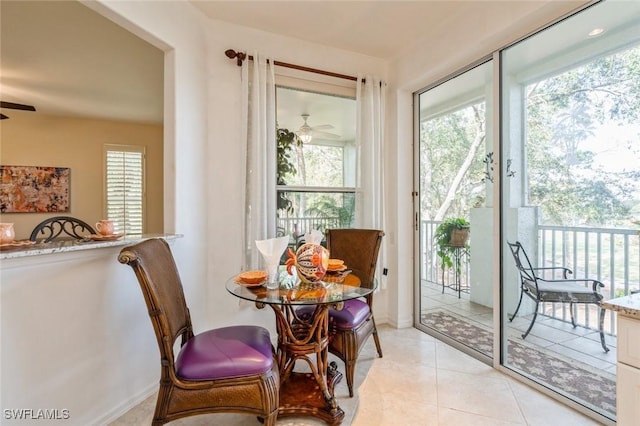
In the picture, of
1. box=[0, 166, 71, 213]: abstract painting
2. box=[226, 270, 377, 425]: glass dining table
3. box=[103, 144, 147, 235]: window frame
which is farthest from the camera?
box=[103, 144, 147, 235]: window frame

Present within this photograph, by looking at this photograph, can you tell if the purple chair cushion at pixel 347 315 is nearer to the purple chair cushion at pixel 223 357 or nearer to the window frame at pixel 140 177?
the purple chair cushion at pixel 223 357

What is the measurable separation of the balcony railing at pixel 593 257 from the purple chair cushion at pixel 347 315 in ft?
4.21

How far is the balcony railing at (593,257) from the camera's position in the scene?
1678mm

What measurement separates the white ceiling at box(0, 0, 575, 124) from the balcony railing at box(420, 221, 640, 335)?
1.43 meters

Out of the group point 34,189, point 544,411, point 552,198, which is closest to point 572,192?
point 552,198

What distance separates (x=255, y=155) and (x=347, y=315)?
1.44 metres

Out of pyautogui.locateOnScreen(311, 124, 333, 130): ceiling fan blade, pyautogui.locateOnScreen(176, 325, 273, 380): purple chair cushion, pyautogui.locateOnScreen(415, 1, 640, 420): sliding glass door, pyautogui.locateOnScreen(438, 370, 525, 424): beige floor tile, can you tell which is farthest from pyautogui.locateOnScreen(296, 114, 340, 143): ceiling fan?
pyautogui.locateOnScreen(438, 370, 525, 424): beige floor tile

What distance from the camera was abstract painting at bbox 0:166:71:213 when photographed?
442 cm

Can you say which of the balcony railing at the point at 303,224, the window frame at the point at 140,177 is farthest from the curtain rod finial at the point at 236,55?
the window frame at the point at 140,177

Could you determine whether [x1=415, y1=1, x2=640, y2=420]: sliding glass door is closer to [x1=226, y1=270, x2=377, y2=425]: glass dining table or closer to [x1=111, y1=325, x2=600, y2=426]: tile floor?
[x1=111, y1=325, x2=600, y2=426]: tile floor

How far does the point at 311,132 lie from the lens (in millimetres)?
2910

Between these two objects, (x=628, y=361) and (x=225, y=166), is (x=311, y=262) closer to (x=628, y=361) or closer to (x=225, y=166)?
(x=225, y=166)

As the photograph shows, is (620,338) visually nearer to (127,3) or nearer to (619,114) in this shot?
(619,114)

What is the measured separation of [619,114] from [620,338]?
1291 millimetres
